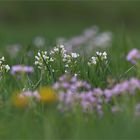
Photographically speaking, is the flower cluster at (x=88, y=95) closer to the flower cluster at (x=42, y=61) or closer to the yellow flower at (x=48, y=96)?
the yellow flower at (x=48, y=96)

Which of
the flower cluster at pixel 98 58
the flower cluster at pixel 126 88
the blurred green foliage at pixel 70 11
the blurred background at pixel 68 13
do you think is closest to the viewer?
the flower cluster at pixel 126 88

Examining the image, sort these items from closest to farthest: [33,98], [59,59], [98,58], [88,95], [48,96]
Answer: [48,96]
[88,95]
[33,98]
[98,58]
[59,59]

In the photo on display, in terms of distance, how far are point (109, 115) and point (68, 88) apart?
295mm

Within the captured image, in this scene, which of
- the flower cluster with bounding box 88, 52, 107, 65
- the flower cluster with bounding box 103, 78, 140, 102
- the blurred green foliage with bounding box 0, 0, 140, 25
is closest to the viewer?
the flower cluster with bounding box 103, 78, 140, 102

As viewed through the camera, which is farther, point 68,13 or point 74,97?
point 68,13

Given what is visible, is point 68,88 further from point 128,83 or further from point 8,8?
point 8,8

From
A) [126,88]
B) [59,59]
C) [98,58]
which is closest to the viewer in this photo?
[126,88]

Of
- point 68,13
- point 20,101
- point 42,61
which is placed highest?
point 68,13

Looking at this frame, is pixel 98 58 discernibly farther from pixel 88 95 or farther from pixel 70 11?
pixel 70 11

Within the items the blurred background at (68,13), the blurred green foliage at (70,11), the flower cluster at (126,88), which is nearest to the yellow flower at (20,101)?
the flower cluster at (126,88)

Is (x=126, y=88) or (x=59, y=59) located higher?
(x=59, y=59)

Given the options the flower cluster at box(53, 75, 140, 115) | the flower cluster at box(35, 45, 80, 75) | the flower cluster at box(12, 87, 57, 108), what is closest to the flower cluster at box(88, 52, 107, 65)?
the flower cluster at box(35, 45, 80, 75)

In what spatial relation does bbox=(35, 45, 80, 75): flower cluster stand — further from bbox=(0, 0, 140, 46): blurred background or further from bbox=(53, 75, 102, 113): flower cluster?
bbox=(0, 0, 140, 46): blurred background

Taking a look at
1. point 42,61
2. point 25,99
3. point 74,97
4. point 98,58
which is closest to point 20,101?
point 25,99
